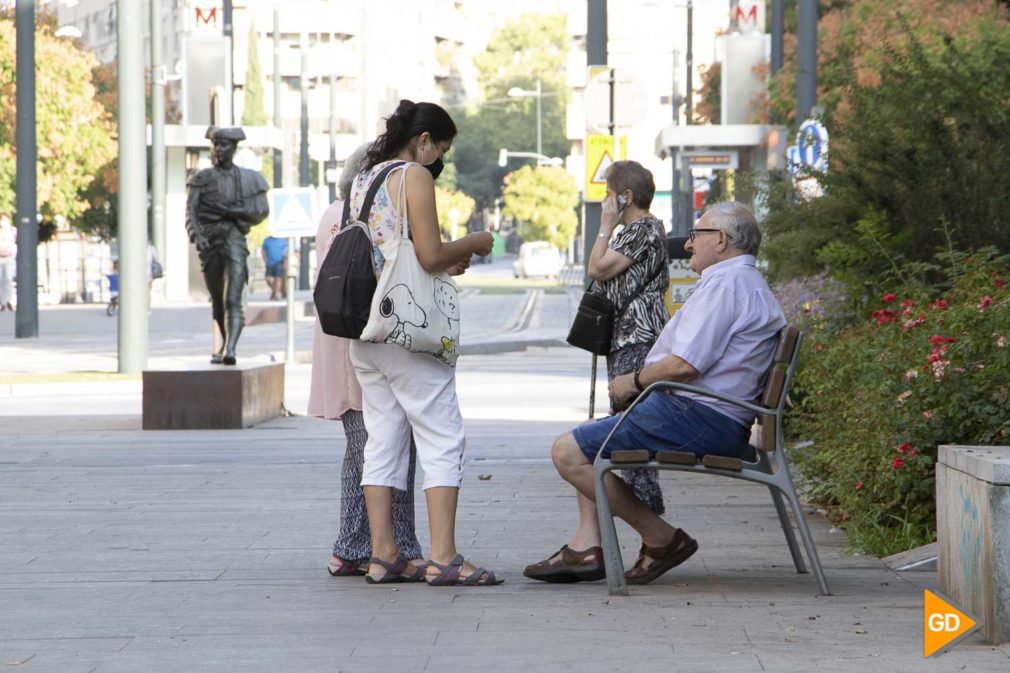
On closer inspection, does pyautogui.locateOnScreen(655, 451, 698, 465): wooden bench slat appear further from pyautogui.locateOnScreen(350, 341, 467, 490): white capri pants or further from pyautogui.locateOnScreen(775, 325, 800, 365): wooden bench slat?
pyautogui.locateOnScreen(350, 341, 467, 490): white capri pants

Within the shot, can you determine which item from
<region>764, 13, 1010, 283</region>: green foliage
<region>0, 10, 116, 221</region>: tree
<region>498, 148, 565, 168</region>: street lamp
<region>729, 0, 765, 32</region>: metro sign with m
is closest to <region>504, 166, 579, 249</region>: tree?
<region>498, 148, 565, 168</region>: street lamp

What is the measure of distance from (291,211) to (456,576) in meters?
16.8

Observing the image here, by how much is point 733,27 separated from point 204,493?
32020 millimetres

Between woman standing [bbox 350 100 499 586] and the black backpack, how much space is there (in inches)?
1.5

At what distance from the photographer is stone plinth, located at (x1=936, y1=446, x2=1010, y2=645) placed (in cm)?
569

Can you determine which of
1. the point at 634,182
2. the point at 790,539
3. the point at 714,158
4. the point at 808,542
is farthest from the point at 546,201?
the point at 808,542

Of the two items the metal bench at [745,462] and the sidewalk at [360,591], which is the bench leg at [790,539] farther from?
the metal bench at [745,462]

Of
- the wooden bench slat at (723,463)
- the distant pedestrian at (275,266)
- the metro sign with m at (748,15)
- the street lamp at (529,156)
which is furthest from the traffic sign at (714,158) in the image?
the street lamp at (529,156)

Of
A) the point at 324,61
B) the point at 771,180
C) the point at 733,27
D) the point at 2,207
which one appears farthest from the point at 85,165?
the point at 324,61

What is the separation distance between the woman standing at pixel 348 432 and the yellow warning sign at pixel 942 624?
2095 millimetres

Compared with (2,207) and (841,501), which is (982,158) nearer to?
(841,501)

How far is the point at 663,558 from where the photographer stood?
23.4 feet

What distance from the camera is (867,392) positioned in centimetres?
817

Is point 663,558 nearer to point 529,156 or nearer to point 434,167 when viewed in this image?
point 434,167
